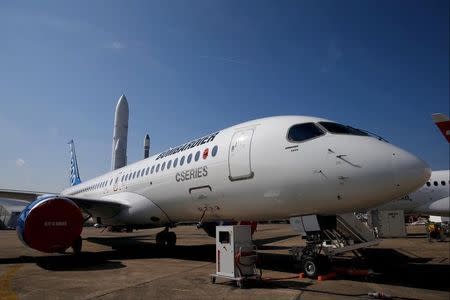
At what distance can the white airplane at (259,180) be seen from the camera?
7.09 metres

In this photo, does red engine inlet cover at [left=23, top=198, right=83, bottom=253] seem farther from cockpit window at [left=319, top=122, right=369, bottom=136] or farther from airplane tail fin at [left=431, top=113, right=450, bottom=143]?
airplane tail fin at [left=431, top=113, right=450, bottom=143]

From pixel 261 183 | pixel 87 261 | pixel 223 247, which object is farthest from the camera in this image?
pixel 87 261

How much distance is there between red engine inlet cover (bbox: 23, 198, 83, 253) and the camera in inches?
427

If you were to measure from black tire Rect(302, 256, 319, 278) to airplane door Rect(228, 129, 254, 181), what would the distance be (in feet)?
7.73

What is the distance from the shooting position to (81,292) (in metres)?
6.67

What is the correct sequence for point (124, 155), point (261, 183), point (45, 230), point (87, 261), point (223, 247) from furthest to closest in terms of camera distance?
point (124, 155)
point (87, 261)
point (45, 230)
point (261, 183)
point (223, 247)

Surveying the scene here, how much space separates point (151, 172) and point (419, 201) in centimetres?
1841

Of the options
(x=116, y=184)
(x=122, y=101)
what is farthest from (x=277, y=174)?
(x=122, y=101)

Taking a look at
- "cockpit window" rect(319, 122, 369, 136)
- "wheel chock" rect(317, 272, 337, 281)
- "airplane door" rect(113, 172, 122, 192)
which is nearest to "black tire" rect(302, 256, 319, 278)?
"wheel chock" rect(317, 272, 337, 281)

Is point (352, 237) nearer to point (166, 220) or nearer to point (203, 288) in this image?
point (203, 288)

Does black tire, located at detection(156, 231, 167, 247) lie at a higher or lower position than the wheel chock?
lower

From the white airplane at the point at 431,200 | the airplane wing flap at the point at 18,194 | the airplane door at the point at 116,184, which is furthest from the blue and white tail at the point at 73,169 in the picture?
the white airplane at the point at 431,200

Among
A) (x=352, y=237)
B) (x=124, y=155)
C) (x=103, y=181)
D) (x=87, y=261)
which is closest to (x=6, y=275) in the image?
(x=87, y=261)

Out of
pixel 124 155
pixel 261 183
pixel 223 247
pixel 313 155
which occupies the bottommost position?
pixel 223 247
